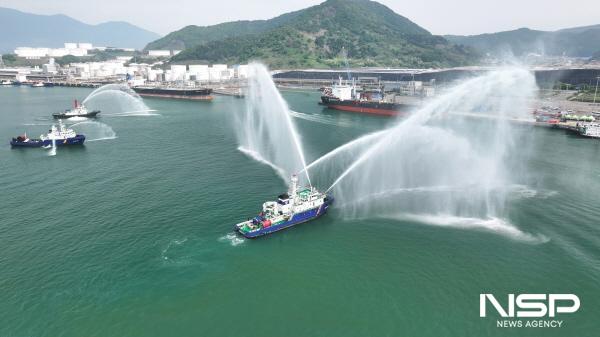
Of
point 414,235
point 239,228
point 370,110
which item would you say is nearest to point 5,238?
point 239,228

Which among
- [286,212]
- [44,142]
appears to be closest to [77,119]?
[44,142]

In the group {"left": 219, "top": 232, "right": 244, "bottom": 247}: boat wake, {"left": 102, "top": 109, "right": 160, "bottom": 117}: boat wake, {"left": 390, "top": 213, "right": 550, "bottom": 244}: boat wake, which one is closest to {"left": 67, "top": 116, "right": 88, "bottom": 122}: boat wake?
{"left": 102, "top": 109, "right": 160, "bottom": 117}: boat wake

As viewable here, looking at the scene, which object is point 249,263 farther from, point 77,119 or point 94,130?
point 77,119

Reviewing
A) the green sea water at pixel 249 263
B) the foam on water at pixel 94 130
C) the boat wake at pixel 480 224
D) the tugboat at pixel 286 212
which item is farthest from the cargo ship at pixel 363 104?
the tugboat at pixel 286 212

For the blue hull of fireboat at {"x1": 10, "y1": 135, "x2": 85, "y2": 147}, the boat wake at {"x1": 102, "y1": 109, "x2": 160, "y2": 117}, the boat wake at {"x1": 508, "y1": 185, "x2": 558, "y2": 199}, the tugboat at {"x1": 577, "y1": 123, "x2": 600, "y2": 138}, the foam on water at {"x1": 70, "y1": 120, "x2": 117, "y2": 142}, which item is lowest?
the boat wake at {"x1": 508, "y1": 185, "x2": 558, "y2": 199}

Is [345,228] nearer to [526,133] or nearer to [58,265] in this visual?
[58,265]

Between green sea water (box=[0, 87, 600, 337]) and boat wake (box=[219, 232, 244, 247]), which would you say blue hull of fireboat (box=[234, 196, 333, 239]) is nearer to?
boat wake (box=[219, 232, 244, 247])
